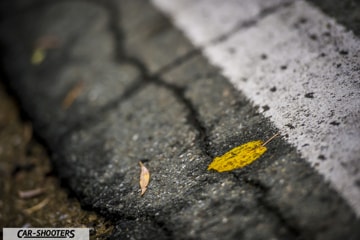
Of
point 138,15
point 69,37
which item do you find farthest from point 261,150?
point 69,37

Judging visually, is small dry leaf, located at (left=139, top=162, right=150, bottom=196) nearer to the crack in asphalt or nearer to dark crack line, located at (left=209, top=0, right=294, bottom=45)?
the crack in asphalt

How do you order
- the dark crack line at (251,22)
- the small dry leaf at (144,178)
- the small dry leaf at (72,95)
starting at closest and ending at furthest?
the small dry leaf at (144,178), the dark crack line at (251,22), the small dry leaf at (72,95)

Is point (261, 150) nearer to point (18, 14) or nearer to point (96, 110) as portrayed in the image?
point (96, 110)

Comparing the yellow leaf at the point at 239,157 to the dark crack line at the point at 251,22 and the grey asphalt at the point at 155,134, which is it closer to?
the grey asphalt at the point at 155,134

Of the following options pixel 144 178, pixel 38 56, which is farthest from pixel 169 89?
pixel 38 56

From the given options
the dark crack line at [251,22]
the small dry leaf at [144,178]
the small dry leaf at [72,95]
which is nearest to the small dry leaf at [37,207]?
the small dry leaf at [144,178]

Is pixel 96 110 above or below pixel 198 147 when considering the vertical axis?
below
